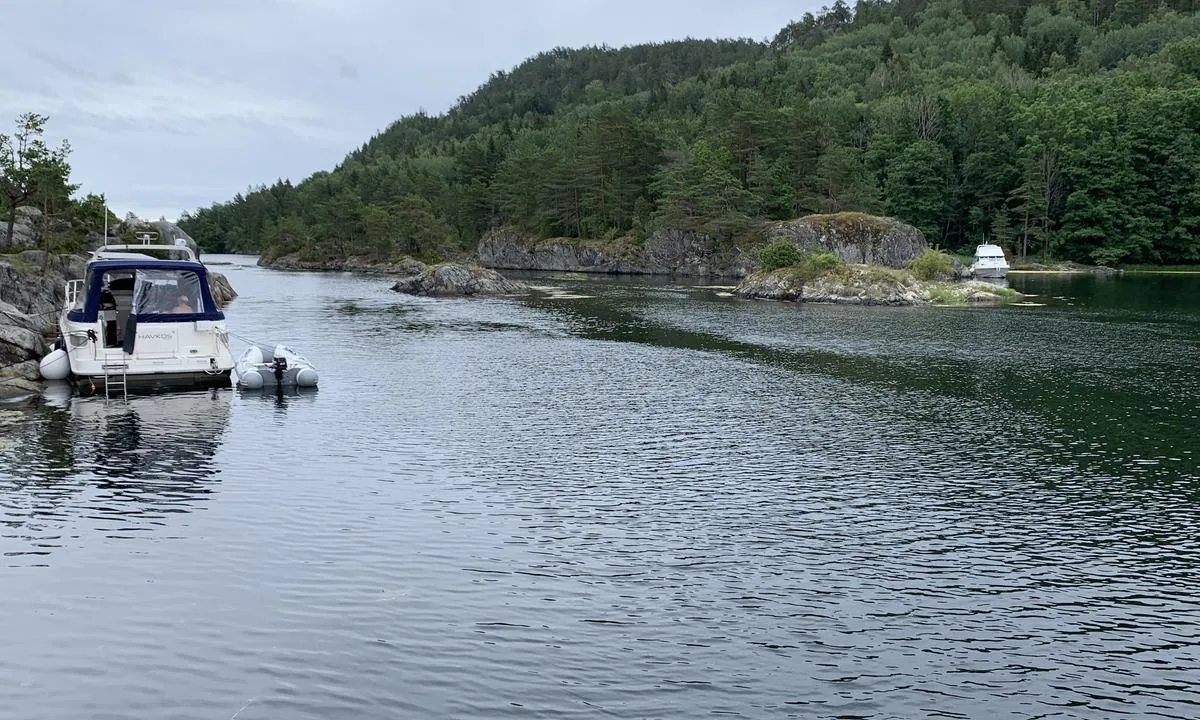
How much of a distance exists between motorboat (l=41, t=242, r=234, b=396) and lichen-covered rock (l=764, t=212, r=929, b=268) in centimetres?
9384

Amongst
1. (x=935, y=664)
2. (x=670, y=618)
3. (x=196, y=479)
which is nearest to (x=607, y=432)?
(x=196, y=479)

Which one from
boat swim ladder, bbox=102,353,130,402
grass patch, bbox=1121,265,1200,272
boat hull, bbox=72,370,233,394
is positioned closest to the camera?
boat swim ladder, bbox=102,353,130,402

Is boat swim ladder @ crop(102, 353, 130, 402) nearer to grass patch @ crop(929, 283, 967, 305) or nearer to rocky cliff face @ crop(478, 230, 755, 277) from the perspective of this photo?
grass patch @ crop(929, 283, 967, 305)

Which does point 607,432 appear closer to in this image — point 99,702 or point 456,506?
point 456,506

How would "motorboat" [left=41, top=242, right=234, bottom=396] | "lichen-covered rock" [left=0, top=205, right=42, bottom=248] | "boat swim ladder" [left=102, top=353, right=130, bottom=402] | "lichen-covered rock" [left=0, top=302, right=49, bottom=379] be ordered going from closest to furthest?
"boat swim ladder" [left=102, top=353, right=130, bottom=402], "motorboat" [left=41, top=242, right=234, bottom=396], "lichen-covered rock" [left=0, top=302, right=49, bottom=379], "lichen-covered rock" [left=0, top=205, right=42, bottom=248]

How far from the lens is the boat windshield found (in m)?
38.2

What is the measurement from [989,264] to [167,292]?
114m

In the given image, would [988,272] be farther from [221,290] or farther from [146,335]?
[146,335]

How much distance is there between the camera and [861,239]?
398ft

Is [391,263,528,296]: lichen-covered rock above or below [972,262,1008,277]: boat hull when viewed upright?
below

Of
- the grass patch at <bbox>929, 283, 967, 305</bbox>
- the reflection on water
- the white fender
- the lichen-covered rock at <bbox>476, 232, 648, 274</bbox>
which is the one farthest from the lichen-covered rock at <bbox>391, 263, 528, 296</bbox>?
the reflection on water

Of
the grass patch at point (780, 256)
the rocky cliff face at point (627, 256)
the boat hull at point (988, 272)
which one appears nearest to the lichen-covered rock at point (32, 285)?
the grass patch at point (780, 256)

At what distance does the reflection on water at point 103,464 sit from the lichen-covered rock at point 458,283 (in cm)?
6469

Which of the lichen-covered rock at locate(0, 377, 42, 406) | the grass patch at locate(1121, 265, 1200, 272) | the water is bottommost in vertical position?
the water
